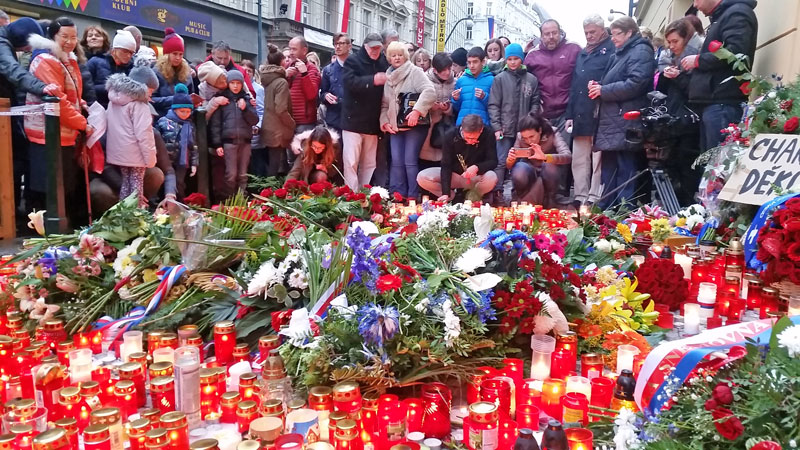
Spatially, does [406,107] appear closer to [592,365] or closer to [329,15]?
[592,365]

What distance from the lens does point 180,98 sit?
5.97 meters

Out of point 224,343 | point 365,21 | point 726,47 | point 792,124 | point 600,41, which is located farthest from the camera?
point 365,21

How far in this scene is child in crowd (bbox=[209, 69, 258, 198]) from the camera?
250 inches

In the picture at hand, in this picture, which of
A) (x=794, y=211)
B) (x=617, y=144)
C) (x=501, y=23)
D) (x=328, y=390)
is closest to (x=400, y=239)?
(x=328, y=390)

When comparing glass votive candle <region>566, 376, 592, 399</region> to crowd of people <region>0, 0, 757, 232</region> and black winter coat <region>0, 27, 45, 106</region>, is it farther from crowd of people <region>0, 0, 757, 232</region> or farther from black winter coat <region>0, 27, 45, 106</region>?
black winter coat <region>0, 27, 45, 106</region>

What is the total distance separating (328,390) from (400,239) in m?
0.95

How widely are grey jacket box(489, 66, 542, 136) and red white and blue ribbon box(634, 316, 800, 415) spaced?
4.67 meters

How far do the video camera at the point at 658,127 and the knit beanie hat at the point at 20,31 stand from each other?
16.5 ft

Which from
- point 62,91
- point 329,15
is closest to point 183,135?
point 62,91

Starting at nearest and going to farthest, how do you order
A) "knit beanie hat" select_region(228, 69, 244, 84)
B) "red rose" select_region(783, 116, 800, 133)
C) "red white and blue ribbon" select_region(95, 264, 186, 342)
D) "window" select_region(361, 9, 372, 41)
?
"red white and blue ribbon" select_region(95, 264, 186, 342), "red rose" select_region(783, 116, 800, 133), "knit beanie hat" select_region(228, 69, 244, 84), "window" select_region(361, 9, 372, 41)

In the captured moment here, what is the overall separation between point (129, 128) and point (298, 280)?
147 inches

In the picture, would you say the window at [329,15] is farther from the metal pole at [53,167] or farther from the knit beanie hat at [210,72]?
the metal pole at [53,167]

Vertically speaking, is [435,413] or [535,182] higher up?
[535,182]

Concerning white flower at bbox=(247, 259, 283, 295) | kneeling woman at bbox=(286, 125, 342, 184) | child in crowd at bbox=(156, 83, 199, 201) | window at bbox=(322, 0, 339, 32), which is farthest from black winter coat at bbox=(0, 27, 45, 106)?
window at bbox=(322, 0, 339, 32)
